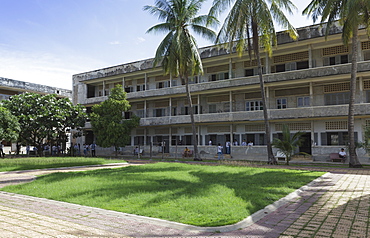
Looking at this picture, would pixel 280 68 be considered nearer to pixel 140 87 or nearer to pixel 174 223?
pixel 140 87

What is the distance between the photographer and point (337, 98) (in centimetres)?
2491

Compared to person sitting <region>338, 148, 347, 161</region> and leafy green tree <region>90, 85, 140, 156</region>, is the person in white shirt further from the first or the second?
leafy green tree <region>90, 85, 140, 156</region>

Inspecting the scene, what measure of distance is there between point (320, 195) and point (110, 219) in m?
5.91

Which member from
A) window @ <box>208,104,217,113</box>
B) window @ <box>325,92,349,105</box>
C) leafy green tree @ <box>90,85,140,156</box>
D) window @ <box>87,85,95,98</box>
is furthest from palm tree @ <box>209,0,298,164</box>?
window @ <box>87,85,95,98</box>

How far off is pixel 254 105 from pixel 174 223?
987 inches

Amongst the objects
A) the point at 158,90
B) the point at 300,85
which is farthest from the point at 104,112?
the point at 300,85

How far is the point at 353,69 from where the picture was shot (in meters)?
18.1

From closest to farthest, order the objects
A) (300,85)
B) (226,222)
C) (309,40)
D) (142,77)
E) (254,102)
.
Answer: (226,222)
(309,40)
(300,85)
(254,102)
(142,77)

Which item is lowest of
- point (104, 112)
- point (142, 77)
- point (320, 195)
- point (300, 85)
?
point (320, 195)

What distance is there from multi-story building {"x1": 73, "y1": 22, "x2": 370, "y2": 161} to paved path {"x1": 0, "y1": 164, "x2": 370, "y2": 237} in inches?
721

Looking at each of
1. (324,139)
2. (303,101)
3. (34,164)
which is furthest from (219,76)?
(34,164)

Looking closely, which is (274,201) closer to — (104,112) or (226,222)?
(226,222)

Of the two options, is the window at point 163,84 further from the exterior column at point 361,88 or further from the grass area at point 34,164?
the exterior column at point 361,88

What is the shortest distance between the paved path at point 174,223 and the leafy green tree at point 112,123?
21681 millimetres
